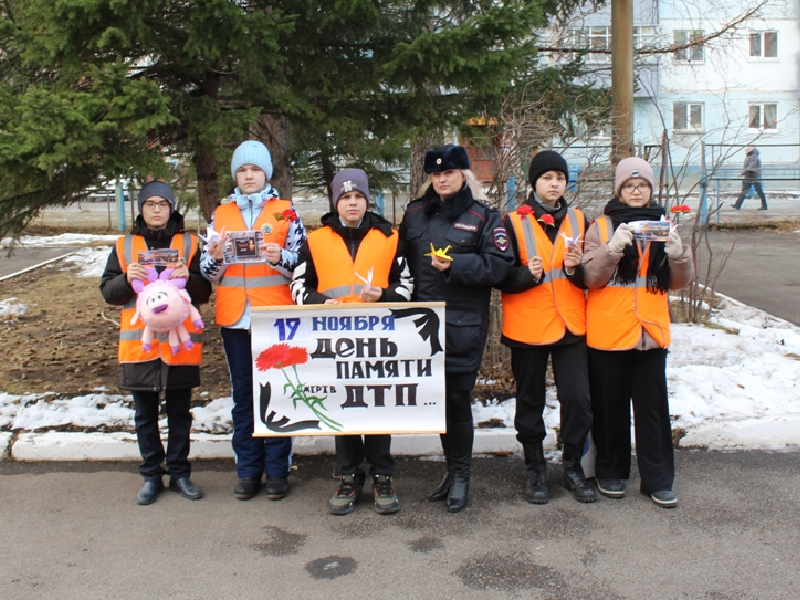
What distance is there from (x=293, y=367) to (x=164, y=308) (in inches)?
31.6

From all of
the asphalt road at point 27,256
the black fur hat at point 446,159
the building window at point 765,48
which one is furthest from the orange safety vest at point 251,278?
the building window at point 765,48

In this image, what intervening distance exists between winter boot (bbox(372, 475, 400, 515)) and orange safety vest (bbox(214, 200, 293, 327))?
120 centimetres

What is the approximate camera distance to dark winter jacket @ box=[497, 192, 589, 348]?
458 cm

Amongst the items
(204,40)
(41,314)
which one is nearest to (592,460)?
(204,40)

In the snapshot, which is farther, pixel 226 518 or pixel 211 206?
pixel 211 206

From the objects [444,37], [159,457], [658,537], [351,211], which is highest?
[444,37]

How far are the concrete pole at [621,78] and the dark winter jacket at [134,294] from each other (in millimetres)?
3995

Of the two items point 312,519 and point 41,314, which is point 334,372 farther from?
point 41,314

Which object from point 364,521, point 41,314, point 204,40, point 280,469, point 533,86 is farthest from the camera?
point 41,314

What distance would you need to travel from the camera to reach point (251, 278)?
4.83 meters

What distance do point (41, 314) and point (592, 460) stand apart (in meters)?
7.66

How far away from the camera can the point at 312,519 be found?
4.59 metres

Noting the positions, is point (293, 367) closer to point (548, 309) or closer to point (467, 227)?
point (467, 227)

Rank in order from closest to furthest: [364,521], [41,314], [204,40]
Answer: [364,521]
[204,40]
[41,314]
